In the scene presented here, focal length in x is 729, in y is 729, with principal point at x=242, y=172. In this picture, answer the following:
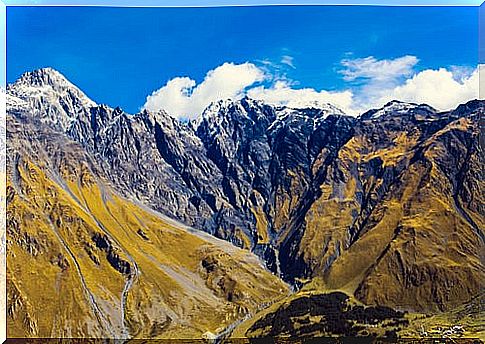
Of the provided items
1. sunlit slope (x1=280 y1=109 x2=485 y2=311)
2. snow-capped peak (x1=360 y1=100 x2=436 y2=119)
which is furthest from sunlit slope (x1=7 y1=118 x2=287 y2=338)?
snow-capped peak (x1=360 y1=100 x2=436 y2=119)

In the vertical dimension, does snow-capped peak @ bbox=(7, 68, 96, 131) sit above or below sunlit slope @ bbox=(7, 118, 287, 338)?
above

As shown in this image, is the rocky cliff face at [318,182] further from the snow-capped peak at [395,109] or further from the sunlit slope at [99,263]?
the sunlit slope at [99,263]

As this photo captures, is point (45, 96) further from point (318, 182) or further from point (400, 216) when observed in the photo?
point (400, 216)

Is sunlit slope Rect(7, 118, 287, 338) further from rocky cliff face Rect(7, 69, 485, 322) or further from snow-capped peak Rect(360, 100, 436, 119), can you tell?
snow-capped peak Rect(360, 100, 436, 119)

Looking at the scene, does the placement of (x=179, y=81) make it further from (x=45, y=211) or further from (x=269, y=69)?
(x=45, y=211)

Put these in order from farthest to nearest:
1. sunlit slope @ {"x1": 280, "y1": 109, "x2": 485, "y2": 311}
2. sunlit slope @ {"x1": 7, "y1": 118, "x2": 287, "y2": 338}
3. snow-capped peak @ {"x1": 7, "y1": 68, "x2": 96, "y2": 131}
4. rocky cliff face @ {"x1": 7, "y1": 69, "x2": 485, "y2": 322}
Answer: sunlit slope @ {"x1": 280, "y1": 109, "x2": 485, "y2": 311}, rocky cliff face @ {"x1": 7, "y1": 69, "x2": 485, "y2": 322}, sunlit slope @ {"x1": 7, "y1": 118, "x2": 287, "y2": 338}, snow-capped peak @ {"x1": 7, "y1": 68, "x2": 96, "y2": 131}

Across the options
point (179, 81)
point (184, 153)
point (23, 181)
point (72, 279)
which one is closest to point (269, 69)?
point (179, 81)

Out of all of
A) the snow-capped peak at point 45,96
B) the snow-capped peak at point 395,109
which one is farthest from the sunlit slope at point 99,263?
the snow-capped peak at point 395,109
